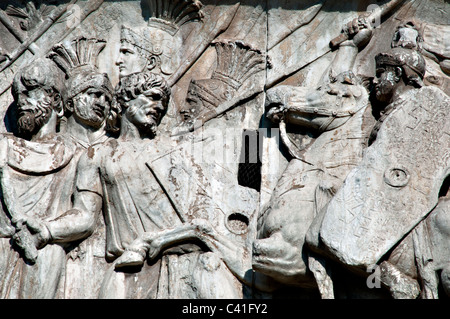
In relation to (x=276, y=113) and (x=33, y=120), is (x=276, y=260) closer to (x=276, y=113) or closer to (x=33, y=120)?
(x=276, y=113)

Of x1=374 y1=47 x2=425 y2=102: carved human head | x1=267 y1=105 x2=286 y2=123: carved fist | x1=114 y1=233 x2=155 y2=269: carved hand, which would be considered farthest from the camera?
x1=267 y1=105 x2=286 y2=123: carved fist

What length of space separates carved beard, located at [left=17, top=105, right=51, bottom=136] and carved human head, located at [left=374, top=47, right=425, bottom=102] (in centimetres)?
278

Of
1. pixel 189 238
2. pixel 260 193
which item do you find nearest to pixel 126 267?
pixel 189 238

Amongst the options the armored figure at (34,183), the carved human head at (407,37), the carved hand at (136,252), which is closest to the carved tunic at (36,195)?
the armored figure at (34,183)

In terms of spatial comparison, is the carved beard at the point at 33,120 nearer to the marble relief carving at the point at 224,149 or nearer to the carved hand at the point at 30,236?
the marble relief carving at the point at 224,149

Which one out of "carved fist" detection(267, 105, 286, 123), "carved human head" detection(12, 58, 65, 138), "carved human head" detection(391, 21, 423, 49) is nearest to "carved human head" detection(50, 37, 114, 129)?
"carved human head" detection(12, 58, 65, 138)

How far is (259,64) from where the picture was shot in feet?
31.8

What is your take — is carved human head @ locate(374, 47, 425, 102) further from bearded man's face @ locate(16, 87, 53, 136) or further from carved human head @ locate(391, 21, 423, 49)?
bearded man's face @ locate(16, 87, 53, 136)

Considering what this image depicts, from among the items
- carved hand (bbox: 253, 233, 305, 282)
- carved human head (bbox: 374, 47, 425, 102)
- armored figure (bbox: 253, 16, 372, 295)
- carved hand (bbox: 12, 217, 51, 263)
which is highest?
→ carved human head (bbox: 374, 47, 425, 102)

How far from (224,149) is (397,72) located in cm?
157

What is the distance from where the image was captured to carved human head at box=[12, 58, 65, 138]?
9.45 metres

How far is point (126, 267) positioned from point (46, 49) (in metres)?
2.24

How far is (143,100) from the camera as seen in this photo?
9438mm
